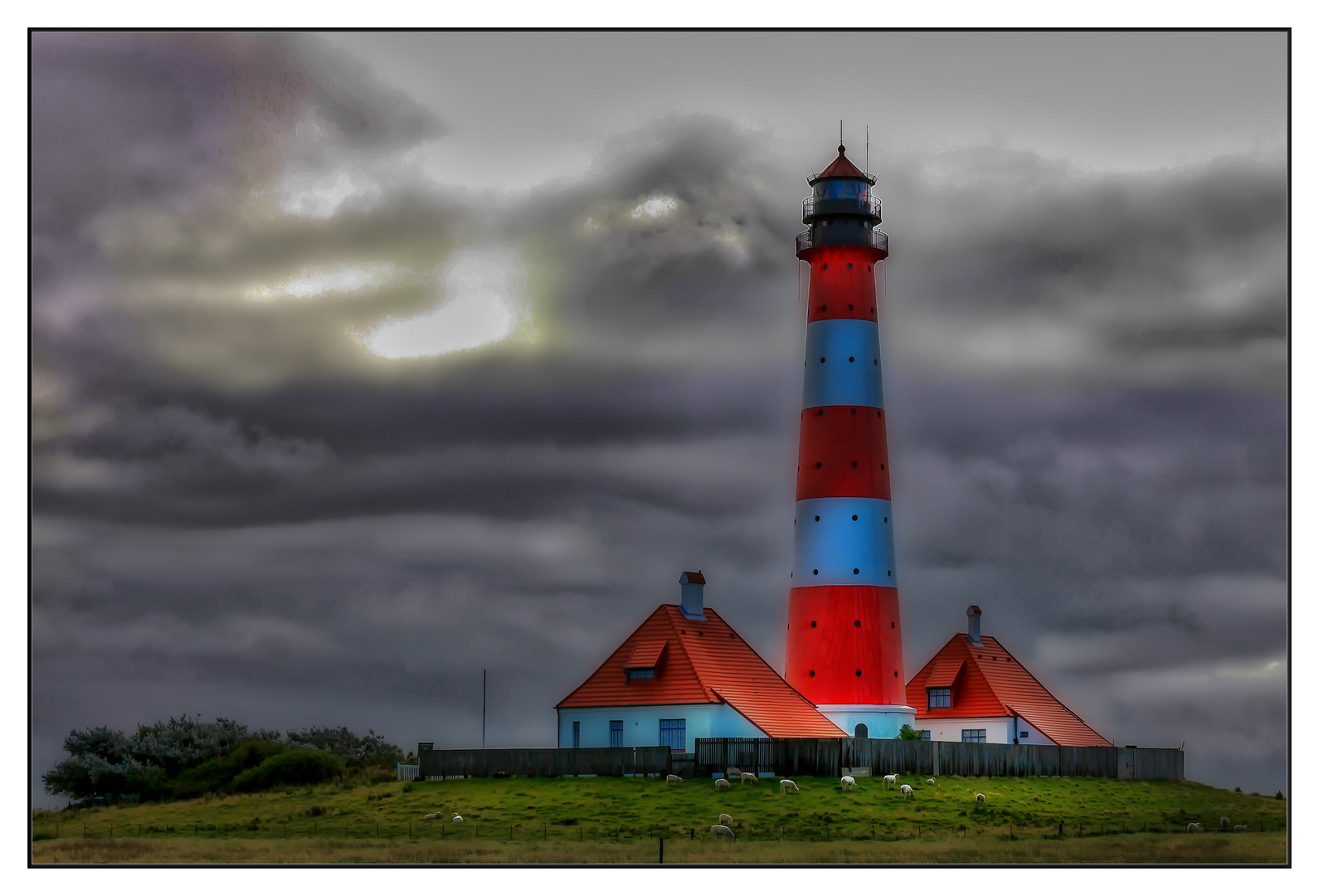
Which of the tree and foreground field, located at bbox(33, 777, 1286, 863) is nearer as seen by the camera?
foreground field, located at bbox(33, 777, 1286, 863)

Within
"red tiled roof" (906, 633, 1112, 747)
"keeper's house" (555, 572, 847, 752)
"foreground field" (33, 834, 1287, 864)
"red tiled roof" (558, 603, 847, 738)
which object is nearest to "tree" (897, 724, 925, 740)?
"red tiled roof" (558, 603, 847, 738)

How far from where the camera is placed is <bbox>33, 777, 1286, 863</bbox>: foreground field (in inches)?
1726

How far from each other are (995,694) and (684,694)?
15.7 m

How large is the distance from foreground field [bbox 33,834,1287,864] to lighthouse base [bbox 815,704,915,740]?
48.7ft

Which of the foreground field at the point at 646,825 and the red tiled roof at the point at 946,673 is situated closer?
the foreground field at the point at 646,825

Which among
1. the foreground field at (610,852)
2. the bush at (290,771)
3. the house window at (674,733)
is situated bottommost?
the foreground field at (610,852)

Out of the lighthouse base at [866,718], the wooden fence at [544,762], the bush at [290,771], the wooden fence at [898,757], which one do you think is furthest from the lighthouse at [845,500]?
the bush at [290,771]

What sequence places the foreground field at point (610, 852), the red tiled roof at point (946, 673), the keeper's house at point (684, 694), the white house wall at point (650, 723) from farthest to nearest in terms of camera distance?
the red tiled roof at point (946, 673) < the keeper's house at point (684, 694) < the white house wall at point (650, 723) < the foreground field at point (610, 852)

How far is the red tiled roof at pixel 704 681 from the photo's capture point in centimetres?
5728

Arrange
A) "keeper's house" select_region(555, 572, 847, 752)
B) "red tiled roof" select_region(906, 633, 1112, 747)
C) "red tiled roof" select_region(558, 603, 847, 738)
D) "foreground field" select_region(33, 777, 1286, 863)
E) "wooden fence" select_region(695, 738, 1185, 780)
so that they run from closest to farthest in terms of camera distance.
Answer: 1. "foreground field" select_region(33, 777, 1286, 863)
2. "wooden fence" select_region(695, 738, 1185, 780)
3. "keeper's house" select_region(555, 572, 847, 752)
4. "red tiled roof" select_region(558, 603, 847, 738)
5. "red tiled roof" select_region(906, 633, 1112, 747)

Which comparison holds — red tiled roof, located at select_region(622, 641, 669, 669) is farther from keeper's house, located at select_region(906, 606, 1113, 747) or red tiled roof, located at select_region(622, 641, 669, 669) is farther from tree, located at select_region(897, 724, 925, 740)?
keeper's house, located at select_region(906, 606, 1113, 747)

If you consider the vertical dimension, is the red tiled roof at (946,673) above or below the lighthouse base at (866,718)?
above

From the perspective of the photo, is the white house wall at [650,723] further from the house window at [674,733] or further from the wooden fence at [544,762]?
the wooden fence at [544,762]

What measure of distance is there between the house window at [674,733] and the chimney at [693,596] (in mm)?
4215
